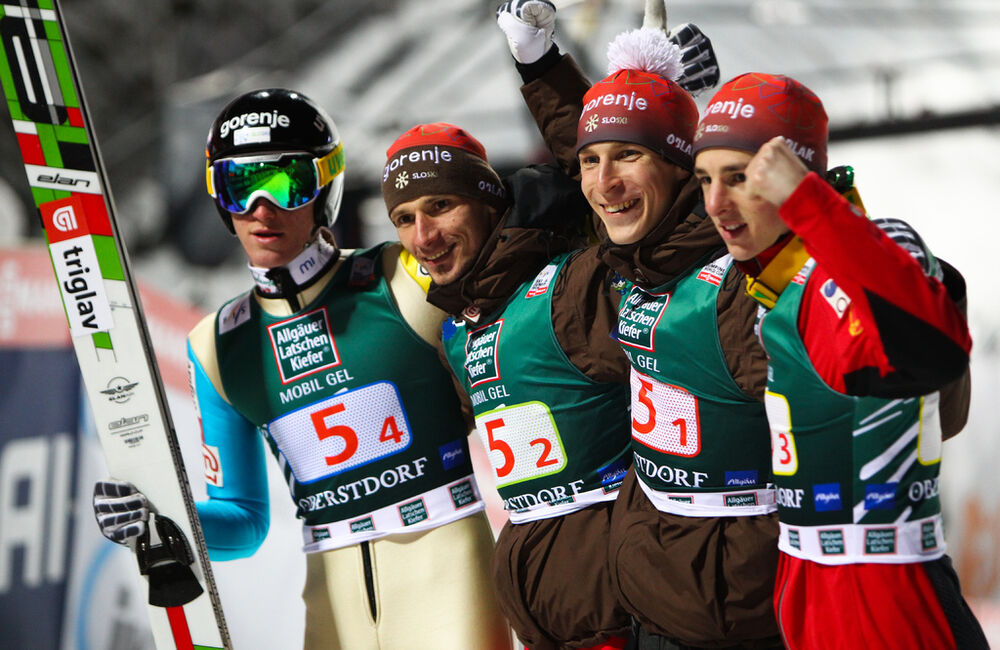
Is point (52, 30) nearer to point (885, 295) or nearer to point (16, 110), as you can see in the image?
point (16, 110)

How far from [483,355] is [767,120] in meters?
0.85

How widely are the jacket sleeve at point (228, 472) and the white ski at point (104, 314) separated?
0.57ft

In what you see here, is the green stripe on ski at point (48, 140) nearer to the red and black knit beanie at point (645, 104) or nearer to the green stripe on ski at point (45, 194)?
the green stripe on ski at point (45, 194)

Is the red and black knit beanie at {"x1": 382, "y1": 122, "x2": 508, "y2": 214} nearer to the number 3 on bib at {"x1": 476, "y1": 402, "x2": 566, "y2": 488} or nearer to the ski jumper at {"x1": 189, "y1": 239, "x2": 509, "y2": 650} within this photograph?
the ski jumper at {"x1": 189, "y1": 239, "x2": 509, "y2": 650}

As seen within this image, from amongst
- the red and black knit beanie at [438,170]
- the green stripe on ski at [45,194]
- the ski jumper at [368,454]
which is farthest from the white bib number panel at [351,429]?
the green stripe on ski at [45,194]

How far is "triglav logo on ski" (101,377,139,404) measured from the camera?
2506 millimetres

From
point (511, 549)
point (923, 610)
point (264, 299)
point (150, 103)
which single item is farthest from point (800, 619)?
point (150, 103)

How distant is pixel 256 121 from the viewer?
2.55 meters

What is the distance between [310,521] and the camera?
2.61 metres

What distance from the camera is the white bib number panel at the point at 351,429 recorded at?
2.52 metres

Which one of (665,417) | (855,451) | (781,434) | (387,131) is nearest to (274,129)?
(665,417)

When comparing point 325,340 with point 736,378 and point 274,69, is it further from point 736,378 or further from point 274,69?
point 274,69

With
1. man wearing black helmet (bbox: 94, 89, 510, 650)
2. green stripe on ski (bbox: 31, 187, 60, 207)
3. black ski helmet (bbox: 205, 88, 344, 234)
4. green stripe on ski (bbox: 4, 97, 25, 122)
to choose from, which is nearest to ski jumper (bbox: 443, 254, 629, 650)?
man wearing black helmet (bbox: 94, 89, 510, 650)

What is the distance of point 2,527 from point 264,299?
2057 mm
